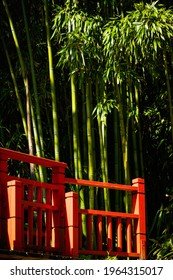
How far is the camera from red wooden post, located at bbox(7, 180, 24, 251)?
5.89 meters

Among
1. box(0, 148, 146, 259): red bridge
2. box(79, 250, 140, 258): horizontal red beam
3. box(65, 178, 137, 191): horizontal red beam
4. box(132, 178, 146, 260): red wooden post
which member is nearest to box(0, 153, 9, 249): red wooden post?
box(0, 148, 146, 259): red bridge

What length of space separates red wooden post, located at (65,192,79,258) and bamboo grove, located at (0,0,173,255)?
162 centimetres

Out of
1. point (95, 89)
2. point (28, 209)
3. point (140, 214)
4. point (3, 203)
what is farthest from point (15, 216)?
point (95, 89)

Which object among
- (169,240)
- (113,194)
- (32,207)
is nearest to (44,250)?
(32,207)

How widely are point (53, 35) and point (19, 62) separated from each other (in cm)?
70

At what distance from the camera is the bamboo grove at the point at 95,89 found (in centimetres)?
802

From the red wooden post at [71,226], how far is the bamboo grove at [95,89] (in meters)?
1.62

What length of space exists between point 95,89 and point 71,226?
2.80 m

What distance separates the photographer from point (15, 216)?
19.4ft

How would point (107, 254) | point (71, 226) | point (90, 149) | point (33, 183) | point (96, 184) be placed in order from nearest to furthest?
point (33, 183) < point (71, 226) < point (107, 254) < point (96, 184) < point (90, 149)

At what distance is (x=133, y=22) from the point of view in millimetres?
7883

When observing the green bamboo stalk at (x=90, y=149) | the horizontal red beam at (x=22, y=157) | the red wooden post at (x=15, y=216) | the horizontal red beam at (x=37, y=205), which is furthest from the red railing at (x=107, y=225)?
the green bamboo stalk at (x=90, y=149)

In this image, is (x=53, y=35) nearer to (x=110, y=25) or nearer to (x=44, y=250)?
(x=110, y=25)

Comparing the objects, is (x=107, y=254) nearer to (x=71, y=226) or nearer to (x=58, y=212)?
(x=71, y=226)
